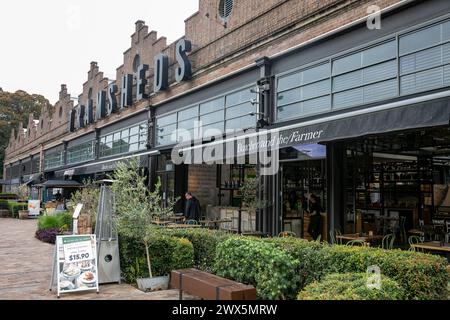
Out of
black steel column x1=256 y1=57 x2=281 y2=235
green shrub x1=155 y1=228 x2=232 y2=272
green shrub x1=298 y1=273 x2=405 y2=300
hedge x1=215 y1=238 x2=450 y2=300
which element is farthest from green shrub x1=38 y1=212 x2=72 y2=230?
green shrub x1=298 y1=273 x2=405 y2=300

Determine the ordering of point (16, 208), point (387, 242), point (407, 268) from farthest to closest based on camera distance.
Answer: point (16, 208), point (387, 242), point (407, 268)

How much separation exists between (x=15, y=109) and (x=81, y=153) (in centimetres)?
4472

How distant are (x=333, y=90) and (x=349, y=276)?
6750 millimetres

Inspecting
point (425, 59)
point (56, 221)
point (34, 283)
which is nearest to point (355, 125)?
point (425, 59)

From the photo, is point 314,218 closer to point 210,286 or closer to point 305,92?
point 305,92

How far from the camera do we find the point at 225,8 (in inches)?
599

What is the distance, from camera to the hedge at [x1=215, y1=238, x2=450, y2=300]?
15.7 ft

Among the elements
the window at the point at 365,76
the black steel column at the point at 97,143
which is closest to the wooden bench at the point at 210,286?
the window at the point at 365,76

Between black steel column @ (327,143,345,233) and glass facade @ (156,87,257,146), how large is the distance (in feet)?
10.2

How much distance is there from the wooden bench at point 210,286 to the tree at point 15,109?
65532 mm

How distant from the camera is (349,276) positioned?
4.86 m

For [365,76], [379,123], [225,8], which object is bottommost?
[379,123]
